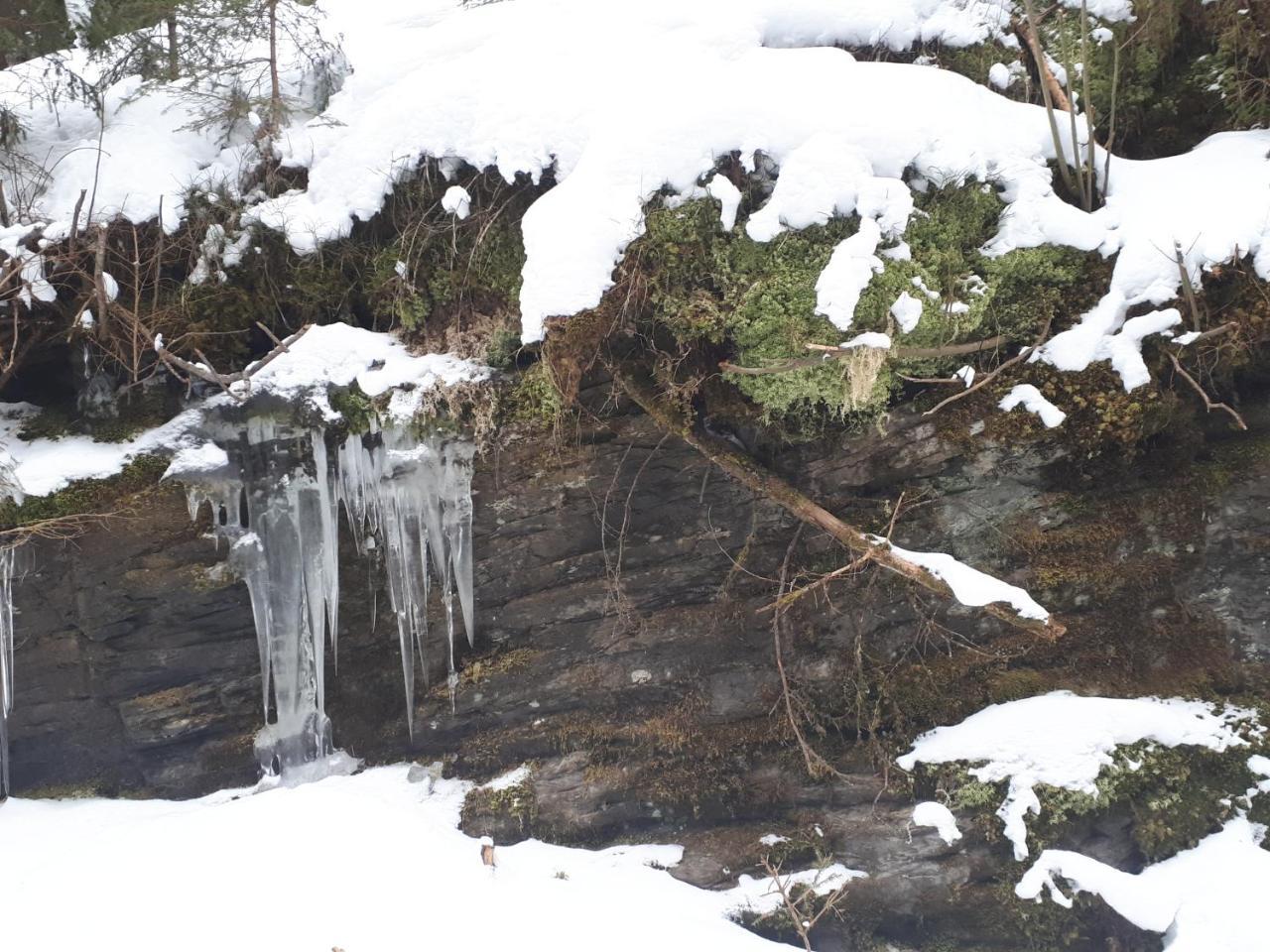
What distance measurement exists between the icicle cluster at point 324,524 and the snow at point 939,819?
283 cm

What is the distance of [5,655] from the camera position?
450 cm

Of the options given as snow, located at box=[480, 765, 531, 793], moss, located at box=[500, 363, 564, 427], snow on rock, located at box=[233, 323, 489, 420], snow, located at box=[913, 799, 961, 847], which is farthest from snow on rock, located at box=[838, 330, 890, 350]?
snow, located at box=[480, 765, 531, 793]

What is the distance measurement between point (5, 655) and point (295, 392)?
8.51 feet

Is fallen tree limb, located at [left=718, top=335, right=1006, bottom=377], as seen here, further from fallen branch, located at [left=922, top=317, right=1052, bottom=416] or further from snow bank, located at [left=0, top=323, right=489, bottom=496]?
snow bank, located at [left=0, top=323, right=489, bottom=496]

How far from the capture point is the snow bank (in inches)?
167

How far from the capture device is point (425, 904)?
12.6 ft

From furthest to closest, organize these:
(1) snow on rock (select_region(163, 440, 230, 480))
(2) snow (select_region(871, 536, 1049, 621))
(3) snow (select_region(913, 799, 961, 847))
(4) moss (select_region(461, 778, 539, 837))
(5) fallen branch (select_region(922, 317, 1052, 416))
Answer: (4) moss (select_region(461, 778, 539, 837)) → (1) snow on rock (select_region(163, 440, 230, 480)) → (3) snow (select_region(913, 799, 961, 847)) → (5) fallen branch (select_region(922, 317, 1052, 416)) → (2) snow (select_region(871, 536, 1049, 621))

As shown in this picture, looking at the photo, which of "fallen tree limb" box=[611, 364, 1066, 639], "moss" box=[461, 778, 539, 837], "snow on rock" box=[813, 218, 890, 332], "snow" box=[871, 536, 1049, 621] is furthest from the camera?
"moss" box=[461, 778, 539, 837]

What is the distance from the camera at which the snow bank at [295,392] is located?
4230mm

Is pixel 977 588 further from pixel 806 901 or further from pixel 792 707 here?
pixel 806 901

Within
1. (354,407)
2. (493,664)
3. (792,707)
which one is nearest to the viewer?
(792,707)

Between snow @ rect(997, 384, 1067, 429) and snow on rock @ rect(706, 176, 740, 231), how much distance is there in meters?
1.74

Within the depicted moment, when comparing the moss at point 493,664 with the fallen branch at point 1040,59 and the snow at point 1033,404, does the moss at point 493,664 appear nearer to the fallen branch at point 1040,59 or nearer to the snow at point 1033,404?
the snow at point 1033,404

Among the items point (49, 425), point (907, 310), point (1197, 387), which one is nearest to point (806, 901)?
point (907, 310)
